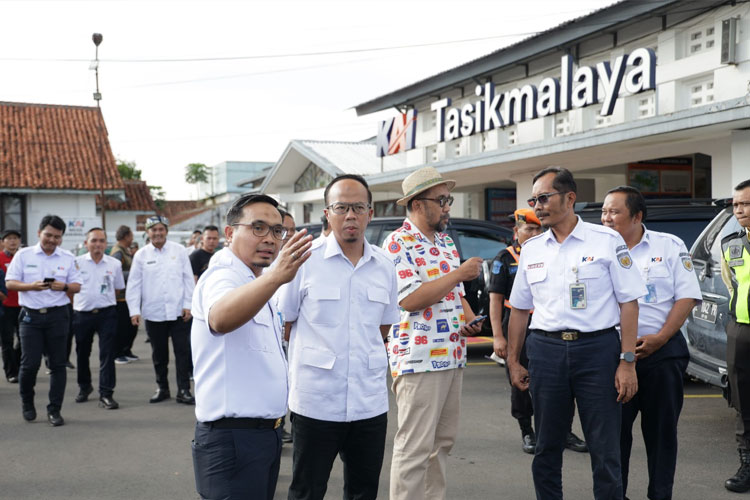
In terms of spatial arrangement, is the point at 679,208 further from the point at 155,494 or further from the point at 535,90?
the point at 535,90

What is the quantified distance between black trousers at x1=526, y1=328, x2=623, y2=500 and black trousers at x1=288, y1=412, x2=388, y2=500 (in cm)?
103

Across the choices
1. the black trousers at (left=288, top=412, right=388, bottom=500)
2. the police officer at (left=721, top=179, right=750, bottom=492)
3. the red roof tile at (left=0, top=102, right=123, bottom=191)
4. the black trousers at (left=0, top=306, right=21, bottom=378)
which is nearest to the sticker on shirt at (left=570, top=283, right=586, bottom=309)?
the black trousers at (left=288, top=412, right=388, bottom=500)

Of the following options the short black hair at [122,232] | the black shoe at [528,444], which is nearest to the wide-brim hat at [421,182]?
the black shoe at [528,444]

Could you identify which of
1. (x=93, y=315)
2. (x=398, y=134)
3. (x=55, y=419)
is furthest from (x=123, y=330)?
(x=398, y=134)

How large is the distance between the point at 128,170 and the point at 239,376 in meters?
52.8

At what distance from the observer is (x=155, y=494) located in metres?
5.00

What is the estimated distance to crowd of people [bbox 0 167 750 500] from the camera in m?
2.69

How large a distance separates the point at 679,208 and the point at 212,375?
7.04 meters

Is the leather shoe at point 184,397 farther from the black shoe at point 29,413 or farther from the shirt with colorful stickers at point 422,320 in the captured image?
the shirt with colorful stickers at point 422,320

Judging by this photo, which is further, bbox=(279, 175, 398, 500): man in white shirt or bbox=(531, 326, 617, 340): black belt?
bbox=(531, 326, 617, 340): black belt

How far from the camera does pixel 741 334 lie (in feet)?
16.0

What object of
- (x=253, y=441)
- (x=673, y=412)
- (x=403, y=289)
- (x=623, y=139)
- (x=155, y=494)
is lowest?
(x=155, y=494)

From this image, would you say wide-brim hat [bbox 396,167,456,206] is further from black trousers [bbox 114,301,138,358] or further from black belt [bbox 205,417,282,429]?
black trousers [bbox 114,301,138,358]

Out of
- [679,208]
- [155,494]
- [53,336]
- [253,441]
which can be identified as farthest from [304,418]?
[679,208]
